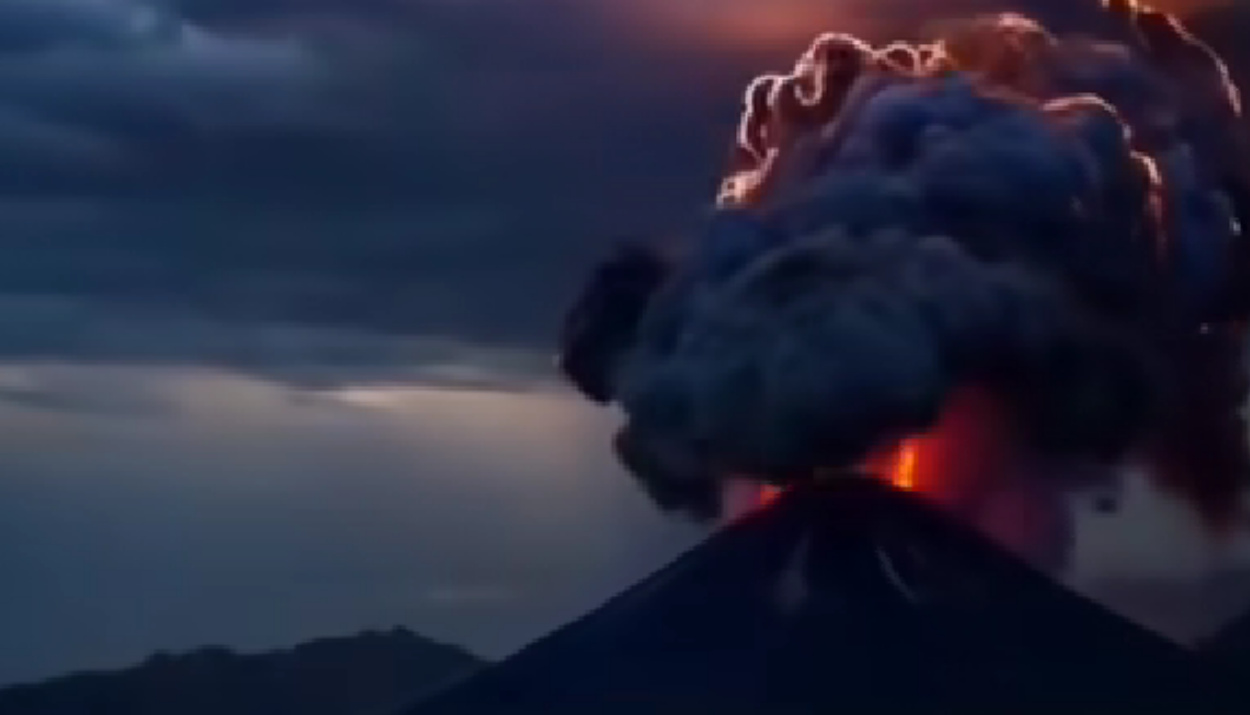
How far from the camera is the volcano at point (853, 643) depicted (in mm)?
86938

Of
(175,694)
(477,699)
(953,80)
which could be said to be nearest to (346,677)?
(175,694)

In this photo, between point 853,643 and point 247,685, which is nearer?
point 853,643

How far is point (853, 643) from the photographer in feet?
292

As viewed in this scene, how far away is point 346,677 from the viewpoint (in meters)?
192

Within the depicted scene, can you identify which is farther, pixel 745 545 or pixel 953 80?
pixel 745 545

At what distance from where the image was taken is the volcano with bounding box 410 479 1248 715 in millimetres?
86938

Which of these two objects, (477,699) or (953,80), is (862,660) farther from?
(953,80)

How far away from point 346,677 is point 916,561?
→ 109068 millimetres

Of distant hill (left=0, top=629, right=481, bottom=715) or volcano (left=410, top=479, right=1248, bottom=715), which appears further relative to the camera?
distant hill (left=0, top=629, right=481, bottom=715)

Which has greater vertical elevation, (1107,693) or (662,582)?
(662,582)

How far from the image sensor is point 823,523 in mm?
85250

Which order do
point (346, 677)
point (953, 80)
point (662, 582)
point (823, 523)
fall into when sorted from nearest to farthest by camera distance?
point (953, 80) → point (823, 523) → point (662, 582) → point (346, 677)

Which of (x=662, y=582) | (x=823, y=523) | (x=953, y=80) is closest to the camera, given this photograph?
(x=953, y=80)

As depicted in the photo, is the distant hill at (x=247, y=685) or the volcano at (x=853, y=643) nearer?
the volcano at (x=853, y=643)
